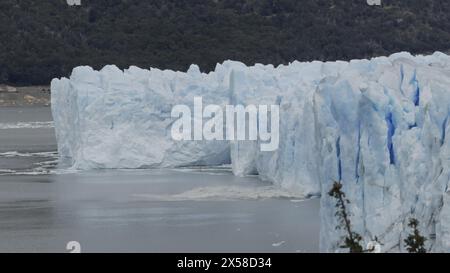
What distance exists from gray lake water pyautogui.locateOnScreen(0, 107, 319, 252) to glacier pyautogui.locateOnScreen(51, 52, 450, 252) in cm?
71

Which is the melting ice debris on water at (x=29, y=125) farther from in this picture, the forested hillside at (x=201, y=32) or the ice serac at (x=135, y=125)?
the ice serac at (x=135, y=125)

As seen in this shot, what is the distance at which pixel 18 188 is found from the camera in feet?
82.7

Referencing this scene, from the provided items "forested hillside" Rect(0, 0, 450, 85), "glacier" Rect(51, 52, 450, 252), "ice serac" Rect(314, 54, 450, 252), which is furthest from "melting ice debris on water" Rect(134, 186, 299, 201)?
"forested hillside" Rect(0, 0, 450, 85)

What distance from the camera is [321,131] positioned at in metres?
15.4

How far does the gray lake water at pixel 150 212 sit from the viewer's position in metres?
16.8

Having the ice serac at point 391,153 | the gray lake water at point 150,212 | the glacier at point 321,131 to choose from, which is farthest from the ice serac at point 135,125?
the ice serac at point 391,153

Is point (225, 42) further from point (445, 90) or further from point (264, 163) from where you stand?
point (445, 90)

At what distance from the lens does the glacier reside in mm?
12859

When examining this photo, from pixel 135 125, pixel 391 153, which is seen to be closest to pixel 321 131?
pixel 391 153

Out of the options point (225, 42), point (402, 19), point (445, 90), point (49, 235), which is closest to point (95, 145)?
point (49, 235)

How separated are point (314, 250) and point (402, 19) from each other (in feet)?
200

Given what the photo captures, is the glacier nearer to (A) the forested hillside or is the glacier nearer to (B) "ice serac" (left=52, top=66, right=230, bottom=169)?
(B) "ice serac" (left=52, top=66, right=230, bottom=169)

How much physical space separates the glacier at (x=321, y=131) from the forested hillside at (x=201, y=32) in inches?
1481

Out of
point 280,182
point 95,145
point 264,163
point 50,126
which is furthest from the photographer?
point 50,126
